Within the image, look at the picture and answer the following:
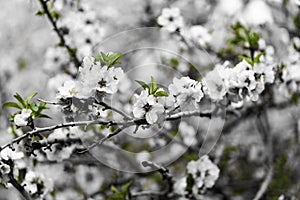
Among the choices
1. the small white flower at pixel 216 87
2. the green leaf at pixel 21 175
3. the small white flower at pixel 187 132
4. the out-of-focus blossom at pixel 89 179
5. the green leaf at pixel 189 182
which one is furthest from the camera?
the out-of-focus blossom at pixel 89 179

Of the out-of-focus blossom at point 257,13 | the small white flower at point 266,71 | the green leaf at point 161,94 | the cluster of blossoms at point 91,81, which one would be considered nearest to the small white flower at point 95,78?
the cluster of blossoms at point 91,81

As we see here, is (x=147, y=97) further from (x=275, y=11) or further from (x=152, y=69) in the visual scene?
(x=275, y=11)

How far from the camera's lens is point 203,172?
1.86 metres

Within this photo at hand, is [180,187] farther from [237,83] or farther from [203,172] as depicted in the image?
[237,83]

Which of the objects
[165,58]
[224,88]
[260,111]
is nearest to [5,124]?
[165,58]

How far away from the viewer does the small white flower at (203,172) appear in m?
1.86

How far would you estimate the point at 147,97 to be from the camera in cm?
134

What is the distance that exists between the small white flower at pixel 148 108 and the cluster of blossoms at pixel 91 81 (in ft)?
0.30

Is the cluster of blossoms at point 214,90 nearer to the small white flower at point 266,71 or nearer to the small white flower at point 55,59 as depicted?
the small white flower at point 266,71

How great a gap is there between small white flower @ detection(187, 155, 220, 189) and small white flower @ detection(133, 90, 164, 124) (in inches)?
23.3

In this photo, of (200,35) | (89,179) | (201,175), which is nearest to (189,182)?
(201,175)

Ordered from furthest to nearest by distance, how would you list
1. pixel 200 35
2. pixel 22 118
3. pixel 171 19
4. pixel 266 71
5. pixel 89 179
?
pixel 89 179, pixel 200 35, pixel 171 19, pixel 266 71, pixel 22 118

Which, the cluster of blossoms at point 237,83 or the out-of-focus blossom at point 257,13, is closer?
the cluster of blossoms at point 237,83

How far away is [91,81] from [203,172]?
764 mm
